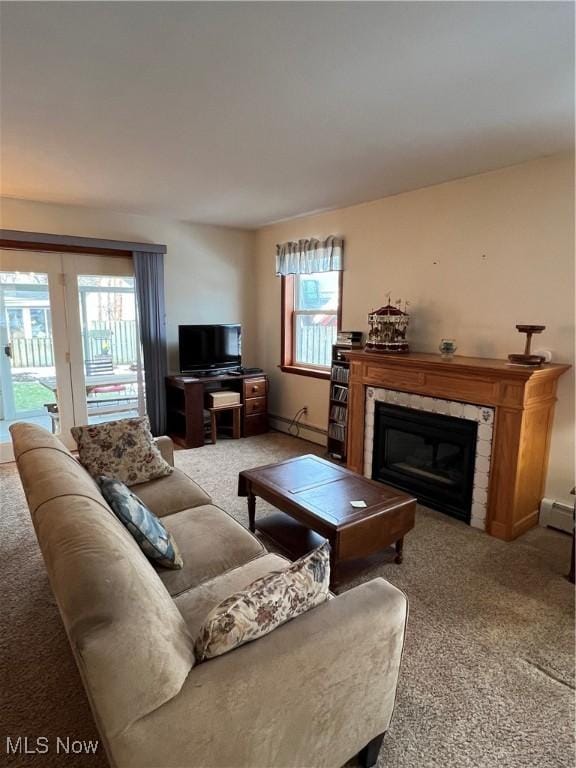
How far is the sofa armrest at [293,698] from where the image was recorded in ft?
3.20

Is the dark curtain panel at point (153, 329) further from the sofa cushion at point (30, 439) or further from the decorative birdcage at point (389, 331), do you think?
the sofa cushion at point (30, 439)

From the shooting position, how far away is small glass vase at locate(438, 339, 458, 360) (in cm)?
334

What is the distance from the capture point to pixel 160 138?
8.32 feet

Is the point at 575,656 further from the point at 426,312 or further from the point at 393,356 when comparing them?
the point at 426,312

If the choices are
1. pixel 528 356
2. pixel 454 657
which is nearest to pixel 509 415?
pixel 528 356

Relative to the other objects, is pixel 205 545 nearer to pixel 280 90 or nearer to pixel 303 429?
pixel 280 90

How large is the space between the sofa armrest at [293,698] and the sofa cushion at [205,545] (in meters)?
0.66

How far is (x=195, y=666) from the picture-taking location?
1.07 m

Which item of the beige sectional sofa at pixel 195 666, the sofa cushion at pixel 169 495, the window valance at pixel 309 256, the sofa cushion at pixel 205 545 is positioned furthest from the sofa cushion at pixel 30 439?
the window valance at pixel 309 256

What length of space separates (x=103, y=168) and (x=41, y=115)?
86cm

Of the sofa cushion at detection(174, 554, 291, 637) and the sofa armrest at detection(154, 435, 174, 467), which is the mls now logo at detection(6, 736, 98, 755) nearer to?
the sofa cushion at detection(174, 554, 291, 637)

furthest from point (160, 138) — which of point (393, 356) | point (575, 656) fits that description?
point (575, 656)

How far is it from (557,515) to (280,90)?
10.4 ft

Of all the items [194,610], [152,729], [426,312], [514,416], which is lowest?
[194,610]
